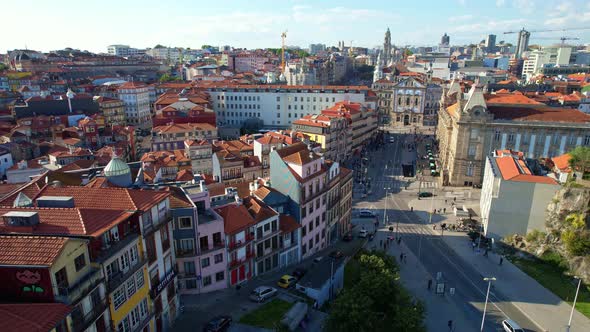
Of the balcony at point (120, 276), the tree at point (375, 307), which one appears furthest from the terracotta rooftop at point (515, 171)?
the balcony at point (120, 276)

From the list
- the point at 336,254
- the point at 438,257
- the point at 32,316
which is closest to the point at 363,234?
the point at 336,254

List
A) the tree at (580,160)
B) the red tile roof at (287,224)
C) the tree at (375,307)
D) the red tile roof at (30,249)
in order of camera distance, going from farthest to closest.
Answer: the tree at (580,160)
the red tile roof at (287,224)
the tree at (375,307)
the red tile roof at (30,249)

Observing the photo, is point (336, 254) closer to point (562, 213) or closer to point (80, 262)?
point (562, 213)

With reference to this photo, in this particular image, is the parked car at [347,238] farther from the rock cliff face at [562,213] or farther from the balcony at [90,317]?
the balcony at [90,317]

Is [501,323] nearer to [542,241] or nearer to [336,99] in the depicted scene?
[542,241]

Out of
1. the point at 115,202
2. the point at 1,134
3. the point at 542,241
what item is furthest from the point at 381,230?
the point at 1,134

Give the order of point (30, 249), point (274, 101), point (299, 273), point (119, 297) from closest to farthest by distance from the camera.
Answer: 1. point (30, 249)
2. point (119, 297)
3. point (299, 273)
4. point (274, 101)
